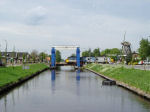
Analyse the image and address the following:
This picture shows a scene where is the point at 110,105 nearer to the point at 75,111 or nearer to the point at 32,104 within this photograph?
the point at 75,111

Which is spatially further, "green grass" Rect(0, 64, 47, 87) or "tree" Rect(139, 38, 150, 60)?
"tree" Rect(139, 38, 150, 60)

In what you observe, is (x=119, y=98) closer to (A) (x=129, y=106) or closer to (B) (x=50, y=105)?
(A) (x=129, y=106)

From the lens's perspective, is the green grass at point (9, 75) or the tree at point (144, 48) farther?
the tree at point (144, 48)

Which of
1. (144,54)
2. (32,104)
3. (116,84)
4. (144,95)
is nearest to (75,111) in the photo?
(32,104)

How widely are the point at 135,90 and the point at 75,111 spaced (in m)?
11.3

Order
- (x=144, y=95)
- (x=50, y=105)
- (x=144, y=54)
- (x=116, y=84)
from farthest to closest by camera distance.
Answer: (x=144, y=54), (x=116, y=84), (x=144, y=95), (x=50, y=105)

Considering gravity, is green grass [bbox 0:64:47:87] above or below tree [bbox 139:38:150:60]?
below

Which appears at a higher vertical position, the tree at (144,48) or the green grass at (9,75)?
the tree at (144,48)

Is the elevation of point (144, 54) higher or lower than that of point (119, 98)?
higher

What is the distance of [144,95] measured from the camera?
2622 centimetres

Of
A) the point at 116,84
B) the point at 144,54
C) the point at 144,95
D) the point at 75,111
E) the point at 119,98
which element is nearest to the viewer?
the point at 75,111

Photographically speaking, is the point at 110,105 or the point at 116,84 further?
the point at 116,84

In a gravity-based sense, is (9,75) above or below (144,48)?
below

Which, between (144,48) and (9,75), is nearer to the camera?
(9,75)
